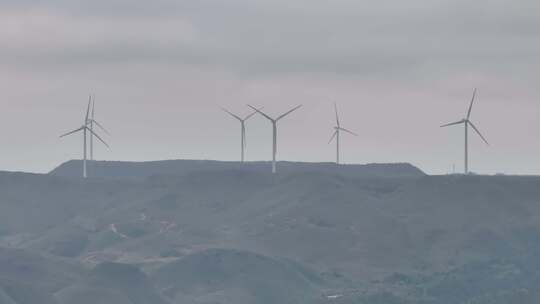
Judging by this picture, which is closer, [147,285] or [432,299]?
[147,285]

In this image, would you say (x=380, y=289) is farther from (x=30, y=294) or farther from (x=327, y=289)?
(x=30, y=294)

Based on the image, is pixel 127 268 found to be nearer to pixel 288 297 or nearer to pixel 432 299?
pixel 288 297

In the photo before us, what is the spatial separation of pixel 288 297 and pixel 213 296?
7.75 meters

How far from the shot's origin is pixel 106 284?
176000mm

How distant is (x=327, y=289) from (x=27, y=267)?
104 feet

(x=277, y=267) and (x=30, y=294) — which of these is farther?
(x=277, y=267)

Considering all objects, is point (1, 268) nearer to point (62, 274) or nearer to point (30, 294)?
point (62, 274)

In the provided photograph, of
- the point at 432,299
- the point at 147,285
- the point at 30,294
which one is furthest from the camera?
the point at 432,299

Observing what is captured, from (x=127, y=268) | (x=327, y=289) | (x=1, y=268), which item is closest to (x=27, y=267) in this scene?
(x=1, y=268)

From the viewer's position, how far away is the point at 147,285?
Answer: 597ft

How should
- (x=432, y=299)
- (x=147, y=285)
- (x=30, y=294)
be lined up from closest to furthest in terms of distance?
(x=30, y=294) < (x=147, y=285) < (x=432, y=299)

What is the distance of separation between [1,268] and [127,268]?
16.1 meters

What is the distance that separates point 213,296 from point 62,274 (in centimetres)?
1576

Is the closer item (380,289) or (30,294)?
(30,294)
